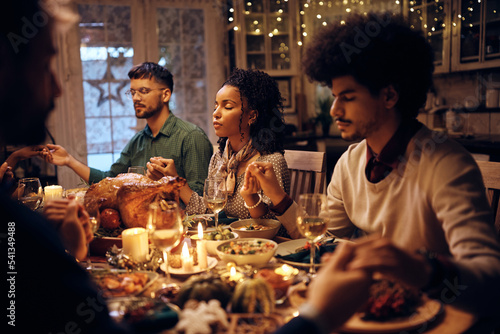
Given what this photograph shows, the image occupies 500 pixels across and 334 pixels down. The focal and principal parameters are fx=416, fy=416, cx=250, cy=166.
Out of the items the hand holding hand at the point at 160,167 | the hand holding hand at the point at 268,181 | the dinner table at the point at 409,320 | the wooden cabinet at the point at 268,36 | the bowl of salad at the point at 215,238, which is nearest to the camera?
the dinner table at the point at 409,320

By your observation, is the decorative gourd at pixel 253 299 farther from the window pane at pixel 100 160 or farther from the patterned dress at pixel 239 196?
the window pane at pixel 100 160

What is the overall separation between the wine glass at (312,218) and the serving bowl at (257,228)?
35cm

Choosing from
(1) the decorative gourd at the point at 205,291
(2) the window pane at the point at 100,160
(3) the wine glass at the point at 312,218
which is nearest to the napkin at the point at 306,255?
(3) the wine glass at the point at 312,218

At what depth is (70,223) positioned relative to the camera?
3.46 ft

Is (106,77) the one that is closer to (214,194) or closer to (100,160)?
(100,160)

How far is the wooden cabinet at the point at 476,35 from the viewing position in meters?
3.90

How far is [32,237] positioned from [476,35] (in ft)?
14.6

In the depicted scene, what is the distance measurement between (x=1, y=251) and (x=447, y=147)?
1124mm

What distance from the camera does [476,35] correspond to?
4059 mm

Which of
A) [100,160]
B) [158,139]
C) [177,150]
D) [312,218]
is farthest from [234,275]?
[100,160]

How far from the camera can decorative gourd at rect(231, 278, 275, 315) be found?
→ 0.86 meters

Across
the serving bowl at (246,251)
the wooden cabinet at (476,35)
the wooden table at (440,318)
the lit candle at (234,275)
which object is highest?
the wooden cabinet at (476,35)

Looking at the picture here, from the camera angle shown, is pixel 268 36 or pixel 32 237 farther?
pixel 268 36

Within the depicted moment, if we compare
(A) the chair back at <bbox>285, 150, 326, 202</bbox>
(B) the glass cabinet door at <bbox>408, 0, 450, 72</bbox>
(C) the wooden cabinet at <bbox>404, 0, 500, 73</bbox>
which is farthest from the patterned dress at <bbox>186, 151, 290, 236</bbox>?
(B) the glass cabinet door at <bbox>408, 0, 450, 72</bbox>
